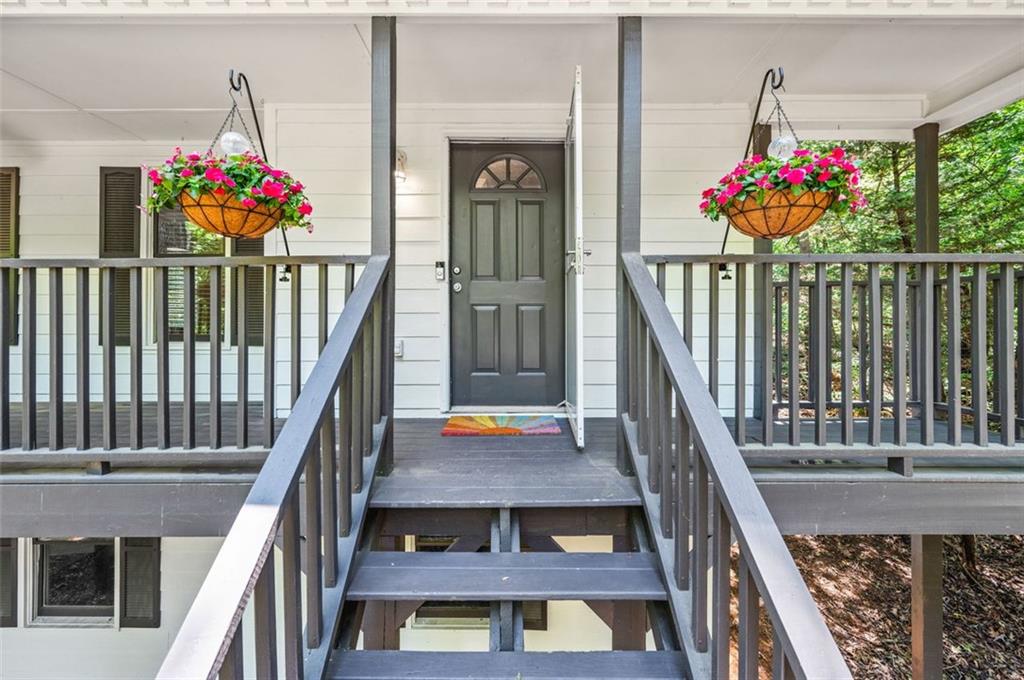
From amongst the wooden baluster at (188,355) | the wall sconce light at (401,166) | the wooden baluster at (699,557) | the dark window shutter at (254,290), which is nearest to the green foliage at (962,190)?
the wall sconce light at (401,166)

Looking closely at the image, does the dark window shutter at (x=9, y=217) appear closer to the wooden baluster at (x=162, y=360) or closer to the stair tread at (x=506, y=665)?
the wooden baluster at (x=162, y=360)

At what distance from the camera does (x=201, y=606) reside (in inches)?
44.3

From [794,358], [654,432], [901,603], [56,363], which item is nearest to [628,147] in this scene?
[794,358]

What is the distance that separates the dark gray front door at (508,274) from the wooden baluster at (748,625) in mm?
2611

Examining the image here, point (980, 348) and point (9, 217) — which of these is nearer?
point (980, 348)

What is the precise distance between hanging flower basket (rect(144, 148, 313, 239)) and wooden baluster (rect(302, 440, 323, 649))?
1554mm

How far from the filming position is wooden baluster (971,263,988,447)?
7.38 ft

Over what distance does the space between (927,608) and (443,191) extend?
12.5ft

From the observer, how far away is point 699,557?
5.34ft

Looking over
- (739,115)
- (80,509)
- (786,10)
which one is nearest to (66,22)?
(80,509)

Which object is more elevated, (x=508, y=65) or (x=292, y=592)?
(x=508, y=65)

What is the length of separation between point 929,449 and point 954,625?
15.9ft

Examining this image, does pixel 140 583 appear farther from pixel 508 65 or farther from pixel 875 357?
pixel 875 357

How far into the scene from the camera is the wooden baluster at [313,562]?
161 cm
